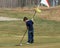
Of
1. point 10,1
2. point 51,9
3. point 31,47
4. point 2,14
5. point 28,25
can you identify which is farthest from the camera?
point 10,1

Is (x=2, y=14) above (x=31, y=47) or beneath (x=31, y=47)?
beneath

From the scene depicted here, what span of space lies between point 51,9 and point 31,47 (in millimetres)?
35321

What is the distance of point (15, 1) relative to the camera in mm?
67500

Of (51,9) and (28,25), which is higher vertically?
(28,25)

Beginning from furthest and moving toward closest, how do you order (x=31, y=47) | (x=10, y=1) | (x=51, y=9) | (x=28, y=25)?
(x=10, y=1), (x=51, y=9), (x=28, y=25), (x=31, y=47)

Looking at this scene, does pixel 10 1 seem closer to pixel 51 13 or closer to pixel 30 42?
pixel 51 13

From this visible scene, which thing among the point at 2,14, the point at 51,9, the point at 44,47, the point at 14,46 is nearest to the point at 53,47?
the point at 44,47

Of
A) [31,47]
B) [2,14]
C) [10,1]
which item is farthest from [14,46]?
[10,1]

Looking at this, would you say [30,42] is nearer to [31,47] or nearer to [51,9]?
[31,47]

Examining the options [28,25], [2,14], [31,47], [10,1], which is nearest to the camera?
[31,47]

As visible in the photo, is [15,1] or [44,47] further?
[15,1]

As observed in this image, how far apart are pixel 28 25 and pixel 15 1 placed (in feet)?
155

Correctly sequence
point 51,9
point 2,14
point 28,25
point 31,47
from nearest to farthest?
point 31,47 → point 28,25 → point 2,14 → point 51,9

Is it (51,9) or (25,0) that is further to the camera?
(25,0)
